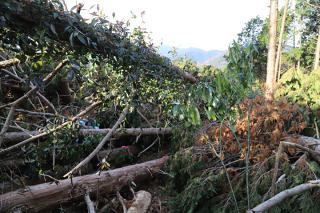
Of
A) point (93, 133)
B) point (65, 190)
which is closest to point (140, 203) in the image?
point (65, 190)

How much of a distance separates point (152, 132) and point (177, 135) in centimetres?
81

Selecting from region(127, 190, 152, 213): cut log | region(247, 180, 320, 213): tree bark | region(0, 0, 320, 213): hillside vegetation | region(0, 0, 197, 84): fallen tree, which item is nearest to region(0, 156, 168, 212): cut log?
region(0, 0, 320, 213): hillside vegetation

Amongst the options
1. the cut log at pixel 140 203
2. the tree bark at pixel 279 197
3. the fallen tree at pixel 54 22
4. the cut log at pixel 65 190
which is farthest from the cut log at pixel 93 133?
the tree bark at pixel 279 197

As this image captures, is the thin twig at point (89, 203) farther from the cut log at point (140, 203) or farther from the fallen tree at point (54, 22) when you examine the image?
the fallen tree at point (54, 22)

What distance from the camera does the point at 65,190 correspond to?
2.66m

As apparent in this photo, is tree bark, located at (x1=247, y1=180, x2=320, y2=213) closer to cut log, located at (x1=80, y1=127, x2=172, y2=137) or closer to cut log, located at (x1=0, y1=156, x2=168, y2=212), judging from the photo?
cut log, located at (x1=0, y1=156, x2=168, y2=212)

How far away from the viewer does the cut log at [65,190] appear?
226cm

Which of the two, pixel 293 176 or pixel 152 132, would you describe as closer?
pixel 293 176

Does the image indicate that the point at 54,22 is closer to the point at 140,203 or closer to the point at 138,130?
the point at 140,203

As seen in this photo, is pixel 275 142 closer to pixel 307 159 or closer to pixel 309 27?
pixel 307 159

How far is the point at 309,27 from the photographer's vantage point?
69.2 ft

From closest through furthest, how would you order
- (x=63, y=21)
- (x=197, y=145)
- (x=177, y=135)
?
1. (x=63, y=21)
2. (x=197, y=145)
3. (x=177, y=135)

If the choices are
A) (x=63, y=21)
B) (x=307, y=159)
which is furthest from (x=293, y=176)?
(x=63, y=21)

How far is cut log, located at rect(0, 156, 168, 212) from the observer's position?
7.41 feet
